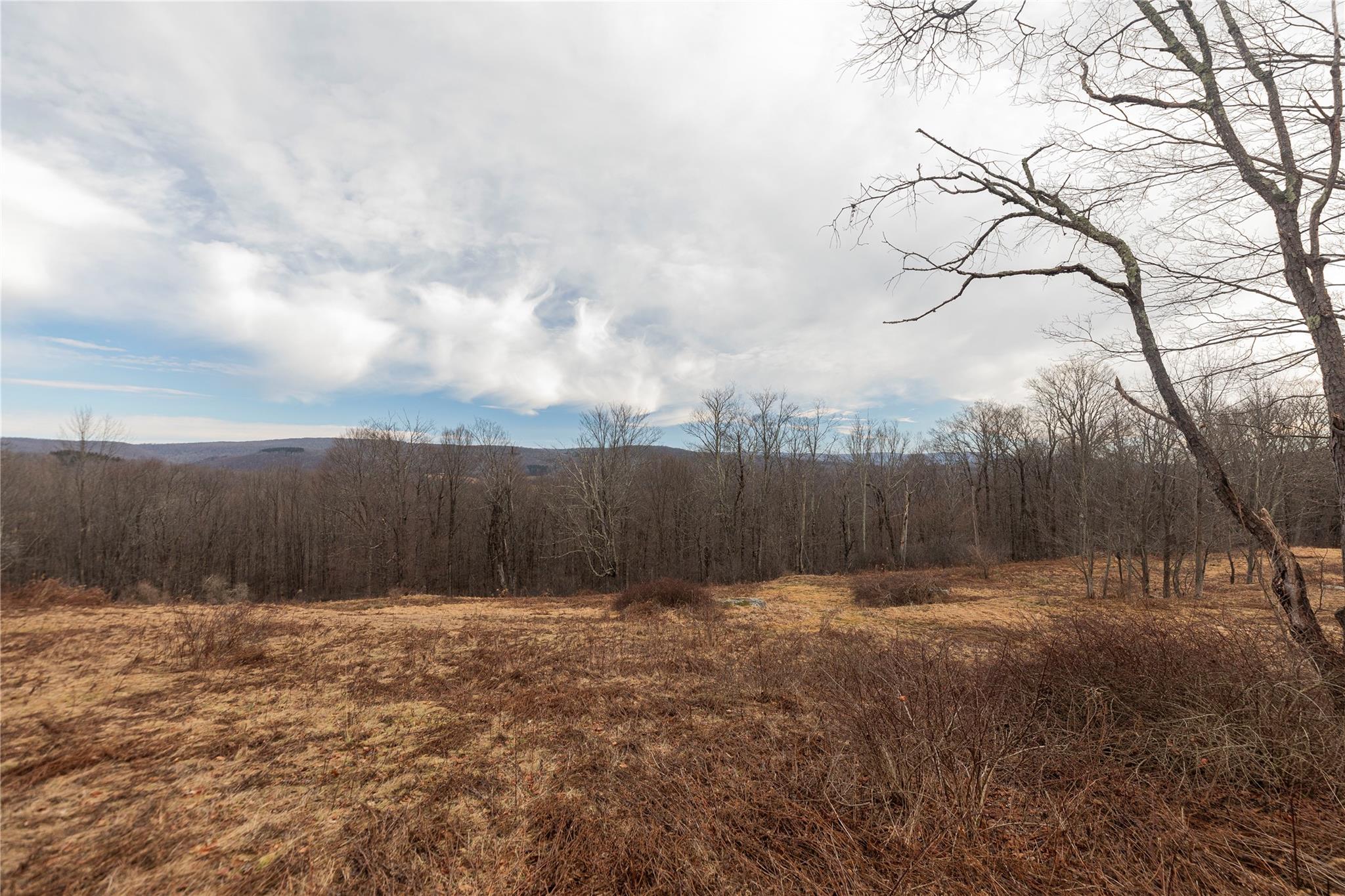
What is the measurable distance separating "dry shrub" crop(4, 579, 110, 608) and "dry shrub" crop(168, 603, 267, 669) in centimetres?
251

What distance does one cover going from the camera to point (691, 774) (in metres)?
3.63

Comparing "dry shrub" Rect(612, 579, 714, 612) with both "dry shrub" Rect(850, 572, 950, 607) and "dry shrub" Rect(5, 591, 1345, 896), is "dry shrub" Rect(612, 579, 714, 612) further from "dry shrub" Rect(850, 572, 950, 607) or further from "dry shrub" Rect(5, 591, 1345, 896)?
"dry shrub" Rect(5, 591, 1345, 896)

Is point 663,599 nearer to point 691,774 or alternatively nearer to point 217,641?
point 217,641

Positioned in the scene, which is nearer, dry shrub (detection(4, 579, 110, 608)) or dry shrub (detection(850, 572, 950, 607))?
dry shrub (detection(4, 579, 110, 608))

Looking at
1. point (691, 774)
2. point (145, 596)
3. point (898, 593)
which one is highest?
point (691, 774)

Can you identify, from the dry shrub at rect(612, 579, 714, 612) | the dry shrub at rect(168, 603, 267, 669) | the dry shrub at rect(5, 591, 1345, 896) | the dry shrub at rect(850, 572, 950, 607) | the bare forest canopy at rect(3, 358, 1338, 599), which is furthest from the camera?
the bare forest canopy at rect(3, 358, 1338, 599)

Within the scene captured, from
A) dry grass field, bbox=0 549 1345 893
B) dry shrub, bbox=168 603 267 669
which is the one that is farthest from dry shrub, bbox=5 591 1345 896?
dry shrub, bbox=168 603 267 669

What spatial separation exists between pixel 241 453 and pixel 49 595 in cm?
15963

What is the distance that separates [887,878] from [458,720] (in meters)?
4.07

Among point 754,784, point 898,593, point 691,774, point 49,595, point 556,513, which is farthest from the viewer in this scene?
point 556,513

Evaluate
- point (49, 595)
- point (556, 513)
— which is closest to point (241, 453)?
point (556, 513)

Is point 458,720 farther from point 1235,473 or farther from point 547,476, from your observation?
point 547,476

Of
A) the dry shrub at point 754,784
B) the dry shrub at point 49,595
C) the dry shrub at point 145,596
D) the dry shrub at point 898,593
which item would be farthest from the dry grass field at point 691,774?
the dry shrub at point 145,596

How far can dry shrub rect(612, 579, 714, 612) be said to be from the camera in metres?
13.0
